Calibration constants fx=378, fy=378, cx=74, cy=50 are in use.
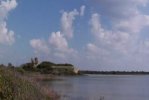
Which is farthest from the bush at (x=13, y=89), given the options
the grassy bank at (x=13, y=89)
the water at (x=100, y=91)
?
the water at (x=100, y=91)

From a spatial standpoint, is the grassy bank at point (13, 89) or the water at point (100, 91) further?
the water at point (100, 91)

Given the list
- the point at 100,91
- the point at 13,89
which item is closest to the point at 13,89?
the point at 13,89

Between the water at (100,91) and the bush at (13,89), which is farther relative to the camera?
the water at (100,91)

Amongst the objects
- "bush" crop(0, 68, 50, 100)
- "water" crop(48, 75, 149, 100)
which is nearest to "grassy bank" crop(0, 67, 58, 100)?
"bush" crop(0, 68, 50, 100)

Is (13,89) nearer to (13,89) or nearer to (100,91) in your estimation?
(13,89)

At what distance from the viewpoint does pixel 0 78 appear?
20188mm

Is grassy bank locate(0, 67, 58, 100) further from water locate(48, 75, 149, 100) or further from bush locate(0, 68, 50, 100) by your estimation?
water locate(48, 75, 149, 100)

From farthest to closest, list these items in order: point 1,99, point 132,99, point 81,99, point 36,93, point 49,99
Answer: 1. point 132,99
2. point 81,99
3. point 49,99
4. point 36,93
5. point 1,99

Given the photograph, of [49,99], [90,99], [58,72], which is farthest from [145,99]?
[58,72]

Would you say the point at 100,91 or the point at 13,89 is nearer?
the point at 13,89

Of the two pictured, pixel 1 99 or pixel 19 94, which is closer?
pixel 1 99

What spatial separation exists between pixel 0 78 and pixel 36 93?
5.39m

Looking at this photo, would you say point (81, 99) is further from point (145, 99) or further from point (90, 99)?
point (145, 99)

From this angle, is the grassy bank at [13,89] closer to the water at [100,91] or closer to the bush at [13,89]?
the bush at [13,89]
